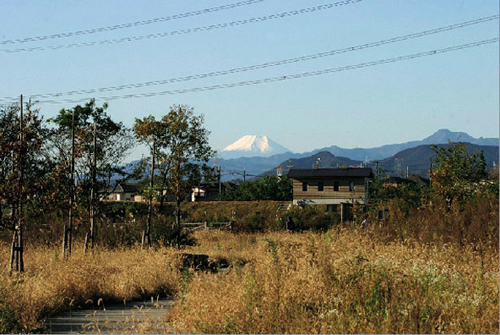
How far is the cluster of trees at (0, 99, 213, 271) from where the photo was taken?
16.9 meters

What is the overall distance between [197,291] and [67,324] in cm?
244

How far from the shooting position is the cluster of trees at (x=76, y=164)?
55.5 feet

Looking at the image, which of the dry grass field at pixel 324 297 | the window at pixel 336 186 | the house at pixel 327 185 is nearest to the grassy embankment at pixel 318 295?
the dry grass field at pixel 324 297

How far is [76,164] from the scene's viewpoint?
2416cm

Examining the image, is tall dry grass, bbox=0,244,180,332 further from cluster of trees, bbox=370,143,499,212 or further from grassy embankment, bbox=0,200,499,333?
cluster of trees, bbox=370,143,499,212

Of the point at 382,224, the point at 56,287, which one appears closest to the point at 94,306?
the point at 56,287

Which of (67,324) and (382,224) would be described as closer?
(67,324)

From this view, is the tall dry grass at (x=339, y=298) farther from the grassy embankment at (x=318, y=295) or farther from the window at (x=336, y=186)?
the window at (x=336, y=186)

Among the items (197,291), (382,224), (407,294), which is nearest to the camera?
(407,294)

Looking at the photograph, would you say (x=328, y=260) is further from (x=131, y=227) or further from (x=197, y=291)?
(x=131, y=227)

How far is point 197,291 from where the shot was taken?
34.3 feet

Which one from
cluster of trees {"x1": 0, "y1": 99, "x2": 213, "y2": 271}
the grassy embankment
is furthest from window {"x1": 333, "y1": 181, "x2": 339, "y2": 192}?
the grassy embankment

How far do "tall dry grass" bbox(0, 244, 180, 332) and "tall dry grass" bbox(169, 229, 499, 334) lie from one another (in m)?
2.41

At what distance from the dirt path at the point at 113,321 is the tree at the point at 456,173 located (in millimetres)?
19358
